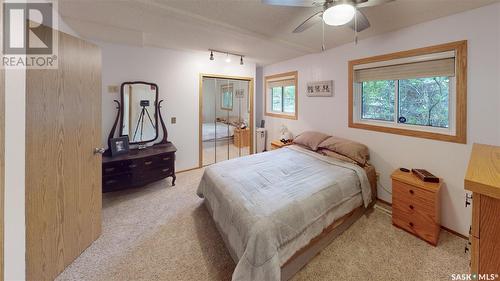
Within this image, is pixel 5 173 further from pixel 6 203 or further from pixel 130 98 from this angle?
pixel 130 98

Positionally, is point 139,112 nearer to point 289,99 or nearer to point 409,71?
point 289,99

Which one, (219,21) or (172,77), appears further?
(172,77)

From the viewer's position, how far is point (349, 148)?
299 cm

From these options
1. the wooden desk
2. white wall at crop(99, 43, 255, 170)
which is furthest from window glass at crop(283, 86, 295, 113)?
the wooden desk

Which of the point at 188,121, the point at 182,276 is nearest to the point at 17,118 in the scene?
the point at 182,276

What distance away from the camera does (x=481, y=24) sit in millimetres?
2016

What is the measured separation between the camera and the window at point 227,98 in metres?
4.52

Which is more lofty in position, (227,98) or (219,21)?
(219,21)

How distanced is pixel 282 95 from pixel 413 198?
3.40m

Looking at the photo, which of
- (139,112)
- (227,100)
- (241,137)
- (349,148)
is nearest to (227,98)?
(227,100)

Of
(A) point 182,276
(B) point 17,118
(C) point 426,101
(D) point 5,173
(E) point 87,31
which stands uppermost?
(E) point 87,31

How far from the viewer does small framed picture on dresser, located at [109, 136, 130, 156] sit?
10.2 ft

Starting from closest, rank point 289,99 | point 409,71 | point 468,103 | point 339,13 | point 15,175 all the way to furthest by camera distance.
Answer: point 15,175
point 339,13
point 468,103
point 409,71
point 289,99

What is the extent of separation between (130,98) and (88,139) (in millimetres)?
1652
